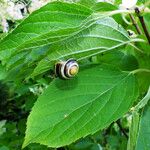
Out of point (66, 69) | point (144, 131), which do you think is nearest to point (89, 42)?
point (66, 69)

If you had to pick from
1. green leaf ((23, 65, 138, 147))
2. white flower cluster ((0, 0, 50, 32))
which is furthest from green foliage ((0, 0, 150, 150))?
white flower cluster ((0, 0, 50, 32))

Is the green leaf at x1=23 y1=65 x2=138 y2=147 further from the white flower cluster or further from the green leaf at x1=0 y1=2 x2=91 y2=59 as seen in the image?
the white flower cluster

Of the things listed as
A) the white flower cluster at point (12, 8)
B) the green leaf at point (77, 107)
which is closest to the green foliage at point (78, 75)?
the green leaf at point (77, 107)

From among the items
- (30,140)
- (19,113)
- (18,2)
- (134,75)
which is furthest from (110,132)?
(30,140)

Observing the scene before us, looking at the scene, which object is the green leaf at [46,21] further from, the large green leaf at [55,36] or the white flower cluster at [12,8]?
the white flower cluster at [12,8]

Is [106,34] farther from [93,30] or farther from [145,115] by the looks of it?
[145,115]

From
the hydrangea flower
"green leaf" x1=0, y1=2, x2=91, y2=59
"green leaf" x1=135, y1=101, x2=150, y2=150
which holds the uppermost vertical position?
"green leaf" x1=0, y1=2, x2=91, y2=59
